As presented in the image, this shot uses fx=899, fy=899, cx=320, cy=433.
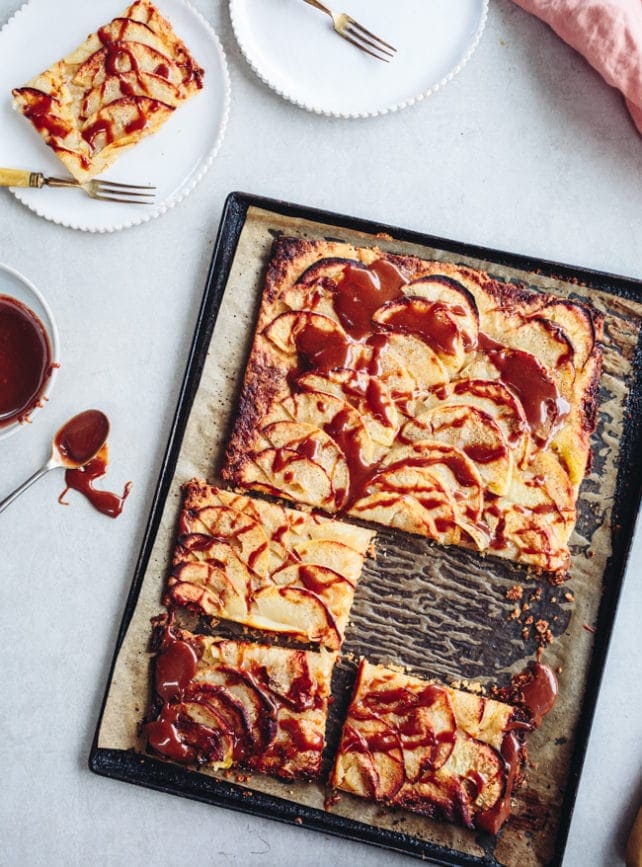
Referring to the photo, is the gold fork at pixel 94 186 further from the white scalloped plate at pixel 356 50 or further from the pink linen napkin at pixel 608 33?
the pink linen napkin at pixel 608 33

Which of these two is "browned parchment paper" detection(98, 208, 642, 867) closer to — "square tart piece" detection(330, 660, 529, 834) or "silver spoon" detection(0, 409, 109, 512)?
"square tart piece" detection(330, 660, 529, 834)

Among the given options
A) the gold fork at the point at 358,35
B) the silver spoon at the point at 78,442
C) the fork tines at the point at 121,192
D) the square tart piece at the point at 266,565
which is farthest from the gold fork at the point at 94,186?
the square tart piece at the point at 266,565

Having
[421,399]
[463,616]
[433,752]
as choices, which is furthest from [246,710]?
[421,399]

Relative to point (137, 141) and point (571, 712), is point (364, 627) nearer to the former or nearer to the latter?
point (571, 712)

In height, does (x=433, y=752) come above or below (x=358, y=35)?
below

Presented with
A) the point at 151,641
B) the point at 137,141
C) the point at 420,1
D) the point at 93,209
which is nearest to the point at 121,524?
the point at 151,641

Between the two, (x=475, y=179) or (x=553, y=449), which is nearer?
(x=553, y=449)

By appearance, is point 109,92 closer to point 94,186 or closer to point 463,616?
point 94,186
